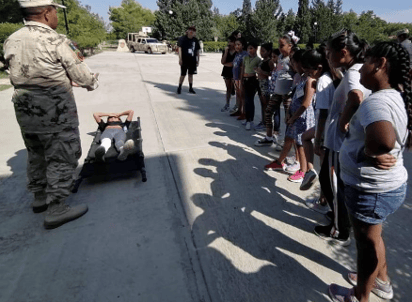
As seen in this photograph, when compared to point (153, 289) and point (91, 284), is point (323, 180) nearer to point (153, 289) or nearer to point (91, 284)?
point (153, 289)

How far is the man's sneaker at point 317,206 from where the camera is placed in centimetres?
271

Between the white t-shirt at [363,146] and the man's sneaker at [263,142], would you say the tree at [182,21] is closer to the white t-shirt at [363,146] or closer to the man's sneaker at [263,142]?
the man's sneaker at [263,142]

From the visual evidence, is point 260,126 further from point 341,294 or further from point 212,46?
point 212,46

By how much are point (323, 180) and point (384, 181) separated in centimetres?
93

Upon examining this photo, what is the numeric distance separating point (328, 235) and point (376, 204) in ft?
3.25

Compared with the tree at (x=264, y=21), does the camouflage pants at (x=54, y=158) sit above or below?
below

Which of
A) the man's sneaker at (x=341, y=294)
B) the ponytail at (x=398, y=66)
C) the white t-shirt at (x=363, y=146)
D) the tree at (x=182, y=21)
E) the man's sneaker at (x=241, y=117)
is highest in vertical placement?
the tree at (x=182, y=21)

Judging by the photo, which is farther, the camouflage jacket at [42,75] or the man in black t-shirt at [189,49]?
the man in black t-shirt at [189,49]

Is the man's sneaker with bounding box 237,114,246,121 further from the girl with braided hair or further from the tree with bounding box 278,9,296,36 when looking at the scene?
the tree with bounding box 278,9,296,36

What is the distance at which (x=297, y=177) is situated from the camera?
10.9 feet

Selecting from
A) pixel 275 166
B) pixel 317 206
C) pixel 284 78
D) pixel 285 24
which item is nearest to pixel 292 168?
pixel 275 166

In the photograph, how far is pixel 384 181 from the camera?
1439 mm

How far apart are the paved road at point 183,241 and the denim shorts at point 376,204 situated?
0.69m

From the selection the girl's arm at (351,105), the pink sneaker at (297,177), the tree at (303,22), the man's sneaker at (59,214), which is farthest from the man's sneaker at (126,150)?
the tree at (303,22)
